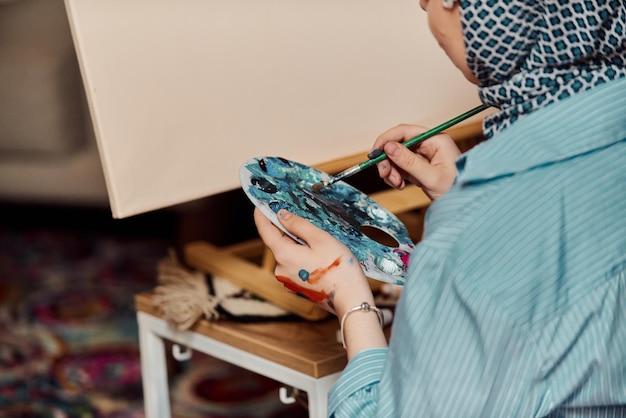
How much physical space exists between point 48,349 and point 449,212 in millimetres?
1531

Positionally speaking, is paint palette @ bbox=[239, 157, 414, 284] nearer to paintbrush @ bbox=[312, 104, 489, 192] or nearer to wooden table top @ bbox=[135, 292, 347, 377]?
paintbrush @ bbox=[312, 104, 489, 192]

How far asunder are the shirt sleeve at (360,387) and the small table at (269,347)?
0.30m

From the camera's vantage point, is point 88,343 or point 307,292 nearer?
point 307,292

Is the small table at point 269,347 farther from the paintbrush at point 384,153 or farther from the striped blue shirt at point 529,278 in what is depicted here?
the striped blue shirt at point 529,278

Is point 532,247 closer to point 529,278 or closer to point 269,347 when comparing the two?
point 529,278

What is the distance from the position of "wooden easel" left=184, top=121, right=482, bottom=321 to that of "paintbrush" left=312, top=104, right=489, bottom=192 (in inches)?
9.7

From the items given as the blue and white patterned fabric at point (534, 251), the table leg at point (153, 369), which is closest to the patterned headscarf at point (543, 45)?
the blue and white patterned fabric at point (534, 251)

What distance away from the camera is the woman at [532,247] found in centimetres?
70

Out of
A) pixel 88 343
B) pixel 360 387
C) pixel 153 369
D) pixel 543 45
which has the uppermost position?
pixel 543 45

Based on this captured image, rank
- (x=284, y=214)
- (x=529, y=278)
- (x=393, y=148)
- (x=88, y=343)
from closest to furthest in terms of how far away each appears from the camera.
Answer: (x=529, y=278)
(x=284, y=214)
(x=393, y=148)
(x=88, y=343)

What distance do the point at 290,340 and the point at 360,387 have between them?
41cm

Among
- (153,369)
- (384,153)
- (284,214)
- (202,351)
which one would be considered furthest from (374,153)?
(153,369)

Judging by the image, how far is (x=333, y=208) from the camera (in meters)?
1.03

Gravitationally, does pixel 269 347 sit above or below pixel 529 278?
below
